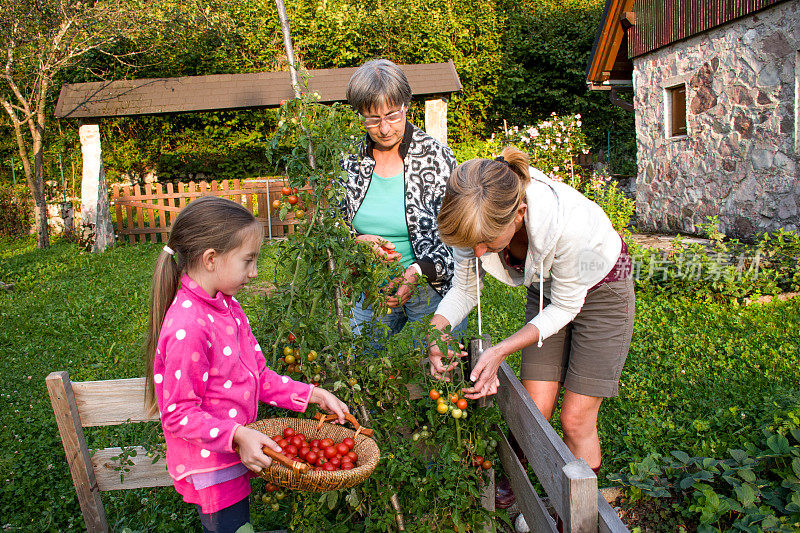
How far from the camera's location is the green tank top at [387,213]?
97.3 inches

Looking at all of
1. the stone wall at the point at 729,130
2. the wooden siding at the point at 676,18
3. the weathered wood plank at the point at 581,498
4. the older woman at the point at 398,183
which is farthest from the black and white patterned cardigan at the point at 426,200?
the wooden siding at the point at 676,18

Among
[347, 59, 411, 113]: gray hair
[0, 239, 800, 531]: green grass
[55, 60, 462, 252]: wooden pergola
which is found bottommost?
[0, 239, 800, 531]: green grass

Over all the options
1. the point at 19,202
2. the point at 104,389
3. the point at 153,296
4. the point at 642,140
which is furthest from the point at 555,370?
the point at 19,202

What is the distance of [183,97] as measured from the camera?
1073 centimetres

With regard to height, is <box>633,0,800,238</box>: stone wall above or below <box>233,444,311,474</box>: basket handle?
above

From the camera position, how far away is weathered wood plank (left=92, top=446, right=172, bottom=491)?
2201 millimetres

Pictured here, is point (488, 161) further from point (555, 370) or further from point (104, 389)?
point (104, 389)

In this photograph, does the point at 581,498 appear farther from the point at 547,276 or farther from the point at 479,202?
the point at 547,276

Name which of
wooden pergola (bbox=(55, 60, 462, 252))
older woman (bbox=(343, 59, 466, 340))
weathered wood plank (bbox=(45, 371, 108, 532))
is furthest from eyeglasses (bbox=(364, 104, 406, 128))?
wooden pergola (bbox=(55, 60, 462, 252))

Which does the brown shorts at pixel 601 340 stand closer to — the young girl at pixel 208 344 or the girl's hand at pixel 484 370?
the girl's hand at pixel 484 370

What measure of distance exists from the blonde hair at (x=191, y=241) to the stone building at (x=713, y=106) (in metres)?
6.48

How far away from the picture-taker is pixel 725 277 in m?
5.02

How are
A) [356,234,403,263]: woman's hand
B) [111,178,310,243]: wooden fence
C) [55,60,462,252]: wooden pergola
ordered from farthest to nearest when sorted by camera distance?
[111,178,310,243]: wooden fence < [55,60,462,252]: wooden pergola < [356,234,403,263]: woman's hand

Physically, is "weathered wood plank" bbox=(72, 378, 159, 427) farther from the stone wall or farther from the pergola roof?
the pergola roof
